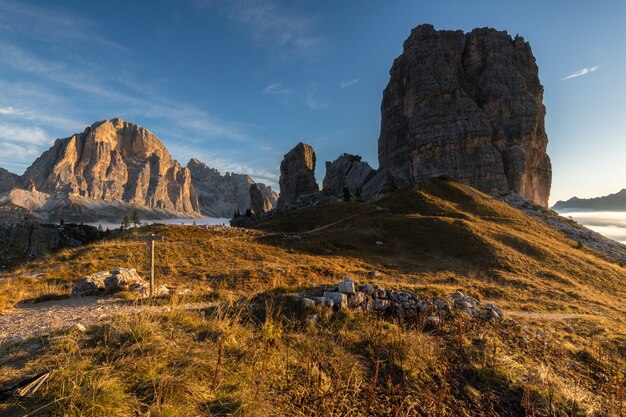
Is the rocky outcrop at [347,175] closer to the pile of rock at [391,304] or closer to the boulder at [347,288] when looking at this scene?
the pile of rock at [391,304]

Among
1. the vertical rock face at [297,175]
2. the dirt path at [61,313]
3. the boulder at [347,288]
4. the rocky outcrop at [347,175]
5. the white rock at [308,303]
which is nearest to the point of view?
the dirt path at [61,313]

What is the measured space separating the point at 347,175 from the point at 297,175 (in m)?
20.7

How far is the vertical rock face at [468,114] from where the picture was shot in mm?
81725

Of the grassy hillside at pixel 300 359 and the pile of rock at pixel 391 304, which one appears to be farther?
the pile of rock at pixel 391 304

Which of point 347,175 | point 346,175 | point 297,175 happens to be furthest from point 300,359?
point 297,175

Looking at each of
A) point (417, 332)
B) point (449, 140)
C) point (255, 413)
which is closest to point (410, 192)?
point (449, 140)

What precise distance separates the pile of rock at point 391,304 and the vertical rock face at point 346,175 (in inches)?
3030

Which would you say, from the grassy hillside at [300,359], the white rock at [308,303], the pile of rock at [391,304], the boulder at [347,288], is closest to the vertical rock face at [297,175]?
the grassy hillside at [300,359]

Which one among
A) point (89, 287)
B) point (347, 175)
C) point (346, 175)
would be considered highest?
point (346, 175)

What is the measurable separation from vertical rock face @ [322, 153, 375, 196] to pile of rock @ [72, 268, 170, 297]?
77848mm

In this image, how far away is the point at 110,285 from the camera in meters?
12.9

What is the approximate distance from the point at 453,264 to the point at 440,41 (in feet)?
309

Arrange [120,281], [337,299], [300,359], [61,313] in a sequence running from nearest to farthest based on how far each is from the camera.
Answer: [300,359] → [61,313] → [337,299] → [120,281]

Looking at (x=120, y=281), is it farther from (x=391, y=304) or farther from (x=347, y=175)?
(x=347, y=175)
